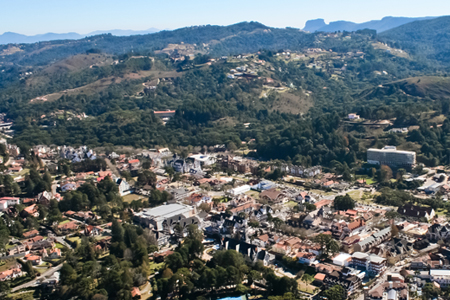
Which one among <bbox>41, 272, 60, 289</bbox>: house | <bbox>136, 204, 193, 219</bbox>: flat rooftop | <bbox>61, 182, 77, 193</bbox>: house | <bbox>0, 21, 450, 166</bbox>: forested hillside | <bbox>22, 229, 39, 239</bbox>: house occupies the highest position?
<bbox>0, 21, 450, 166</bbox>: forested hillside

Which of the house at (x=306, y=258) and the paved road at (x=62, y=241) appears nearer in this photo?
the house at (x=306, y=258)

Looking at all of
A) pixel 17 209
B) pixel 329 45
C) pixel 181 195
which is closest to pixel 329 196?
pixel 181 195

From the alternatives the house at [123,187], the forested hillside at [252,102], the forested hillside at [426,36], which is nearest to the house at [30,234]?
the house at [123,187]

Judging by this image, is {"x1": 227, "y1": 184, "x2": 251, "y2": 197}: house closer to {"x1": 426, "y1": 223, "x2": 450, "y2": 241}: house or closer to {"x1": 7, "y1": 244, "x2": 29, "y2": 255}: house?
{"x1": 426, "y1": 223, "x2": 450, "y2": 241}: house

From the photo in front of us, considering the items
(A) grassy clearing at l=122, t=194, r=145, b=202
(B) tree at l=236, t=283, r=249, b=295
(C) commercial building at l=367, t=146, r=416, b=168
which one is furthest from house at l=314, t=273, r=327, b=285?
(C) commercial building at l=367, t=146, r=416, b=168

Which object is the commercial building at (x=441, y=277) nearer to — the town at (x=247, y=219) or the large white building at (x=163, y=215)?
the town at (x=247, y=219)
